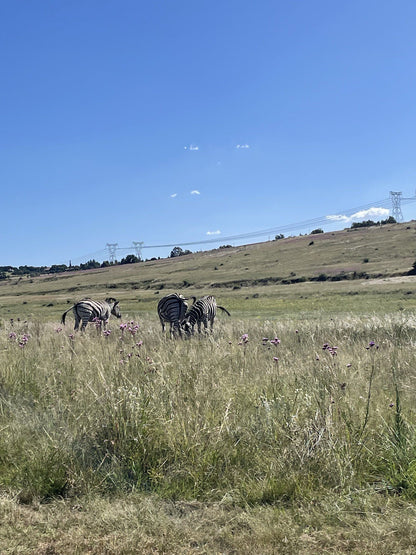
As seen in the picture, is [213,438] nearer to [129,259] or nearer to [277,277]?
[277,277]

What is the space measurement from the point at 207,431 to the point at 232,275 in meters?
70.8

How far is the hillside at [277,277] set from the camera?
45250 millimetres

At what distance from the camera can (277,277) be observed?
64688 millimetres

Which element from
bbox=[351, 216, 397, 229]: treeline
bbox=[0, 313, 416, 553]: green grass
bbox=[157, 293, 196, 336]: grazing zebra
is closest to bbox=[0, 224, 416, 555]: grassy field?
bbox=[0, 313, 416, 553]: green grass

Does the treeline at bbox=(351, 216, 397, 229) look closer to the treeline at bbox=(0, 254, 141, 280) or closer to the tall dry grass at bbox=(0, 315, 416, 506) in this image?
the treeline at bbox=(0, 254, 141, 280)

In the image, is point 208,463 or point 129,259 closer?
point 208,463

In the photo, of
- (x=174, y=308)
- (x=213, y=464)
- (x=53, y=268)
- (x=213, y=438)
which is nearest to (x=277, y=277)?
(x=174, y=308)

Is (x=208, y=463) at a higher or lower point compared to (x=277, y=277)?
lower

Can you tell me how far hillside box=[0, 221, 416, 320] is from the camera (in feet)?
148

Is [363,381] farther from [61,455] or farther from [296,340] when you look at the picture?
[296,340]

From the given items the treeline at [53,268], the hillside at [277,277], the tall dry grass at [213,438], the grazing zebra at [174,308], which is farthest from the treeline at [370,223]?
the tall dry grass at [213,438]

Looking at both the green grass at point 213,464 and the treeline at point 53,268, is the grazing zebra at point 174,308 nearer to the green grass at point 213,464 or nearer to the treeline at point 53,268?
the green grass at point 213,464

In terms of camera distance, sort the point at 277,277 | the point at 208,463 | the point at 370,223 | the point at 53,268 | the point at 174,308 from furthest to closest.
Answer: the point at 53,268 → the point at 370,223 → the point at 277,277 → the point at 174,308 → the point at 208,463

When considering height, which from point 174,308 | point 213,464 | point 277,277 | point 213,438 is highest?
point 277,277
